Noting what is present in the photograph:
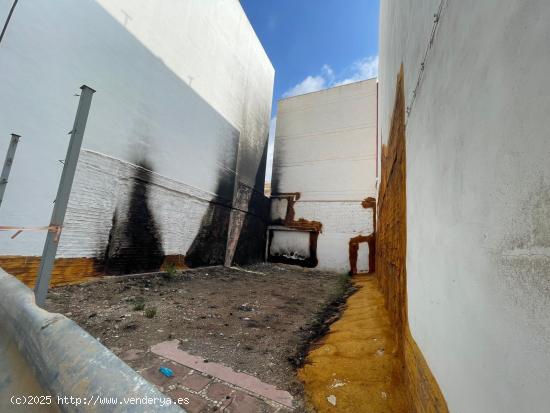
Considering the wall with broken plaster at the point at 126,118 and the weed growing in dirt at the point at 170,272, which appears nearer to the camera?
the wall with broken plaster at the point at 126,118

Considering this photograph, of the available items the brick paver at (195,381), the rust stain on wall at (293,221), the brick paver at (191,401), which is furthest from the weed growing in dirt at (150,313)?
the rust stain on wall at (293,221)

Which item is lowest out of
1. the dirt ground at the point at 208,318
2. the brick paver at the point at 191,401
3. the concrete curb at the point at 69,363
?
the brick paver at the point at 191,401

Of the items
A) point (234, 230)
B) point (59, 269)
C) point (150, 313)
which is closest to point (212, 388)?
point (150, 313)

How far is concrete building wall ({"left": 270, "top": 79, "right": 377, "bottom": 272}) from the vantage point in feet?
31.0

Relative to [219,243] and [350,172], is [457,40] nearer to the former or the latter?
[219,243]

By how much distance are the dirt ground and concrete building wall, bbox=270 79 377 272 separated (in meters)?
4.55

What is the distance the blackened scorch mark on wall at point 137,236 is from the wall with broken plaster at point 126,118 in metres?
0.03

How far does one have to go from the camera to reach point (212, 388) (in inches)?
69.9

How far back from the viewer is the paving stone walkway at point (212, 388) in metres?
1.61

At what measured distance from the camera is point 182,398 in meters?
1.65

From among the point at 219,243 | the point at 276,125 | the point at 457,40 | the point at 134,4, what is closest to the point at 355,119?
the point at 276,125

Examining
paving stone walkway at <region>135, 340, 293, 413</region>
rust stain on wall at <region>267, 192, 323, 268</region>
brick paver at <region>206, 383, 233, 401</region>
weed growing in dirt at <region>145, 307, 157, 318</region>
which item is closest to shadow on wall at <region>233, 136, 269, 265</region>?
rust stain on wall at <region>267, 192, 323, 268</region>

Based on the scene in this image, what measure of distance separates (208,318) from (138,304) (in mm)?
1032

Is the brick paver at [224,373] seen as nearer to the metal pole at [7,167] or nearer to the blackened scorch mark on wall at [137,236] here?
the metal pole at [7,167]
